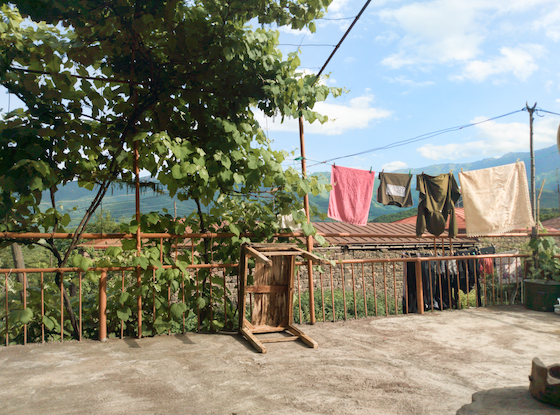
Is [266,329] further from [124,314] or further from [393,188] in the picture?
[393,188]

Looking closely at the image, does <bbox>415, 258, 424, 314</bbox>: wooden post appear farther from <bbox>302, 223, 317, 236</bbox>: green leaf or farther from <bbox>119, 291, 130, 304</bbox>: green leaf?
<bbox>119, 291, 130, 304</bbox>: green leaf

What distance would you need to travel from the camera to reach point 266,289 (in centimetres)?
436

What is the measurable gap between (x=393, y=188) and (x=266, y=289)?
3.51 metres

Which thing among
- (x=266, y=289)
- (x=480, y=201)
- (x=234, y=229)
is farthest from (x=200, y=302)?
(x=480, y=201)

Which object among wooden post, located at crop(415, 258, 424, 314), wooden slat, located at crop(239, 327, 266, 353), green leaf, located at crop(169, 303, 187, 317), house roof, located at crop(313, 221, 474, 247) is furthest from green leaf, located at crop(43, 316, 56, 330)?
house roof, located at crop(313, 221, 474, 247)

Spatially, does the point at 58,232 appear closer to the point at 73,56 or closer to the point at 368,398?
the point at 73,56

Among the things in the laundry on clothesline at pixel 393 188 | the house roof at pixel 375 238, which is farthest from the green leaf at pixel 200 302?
the house roof at pixel 375 238

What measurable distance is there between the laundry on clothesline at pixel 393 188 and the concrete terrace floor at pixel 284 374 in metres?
2.82

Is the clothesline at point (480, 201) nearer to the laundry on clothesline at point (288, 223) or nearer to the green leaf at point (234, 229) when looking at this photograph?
the laundry on clothesline at point (288, 223)

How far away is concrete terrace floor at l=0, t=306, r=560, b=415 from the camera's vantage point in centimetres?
240

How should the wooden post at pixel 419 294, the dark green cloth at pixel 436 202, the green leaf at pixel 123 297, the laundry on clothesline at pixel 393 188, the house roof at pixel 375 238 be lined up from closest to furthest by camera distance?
the green leaf at pixel 123 297 < the wooden post at pixel 419 294 < the dark green cloth at pixel 436 202 < the laundry on clothesline at pixel 393 188 < the house roof at pixel 375 238

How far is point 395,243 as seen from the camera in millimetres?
16766

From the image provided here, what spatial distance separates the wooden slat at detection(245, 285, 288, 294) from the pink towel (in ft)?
5.71

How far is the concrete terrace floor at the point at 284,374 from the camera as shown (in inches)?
94.5
